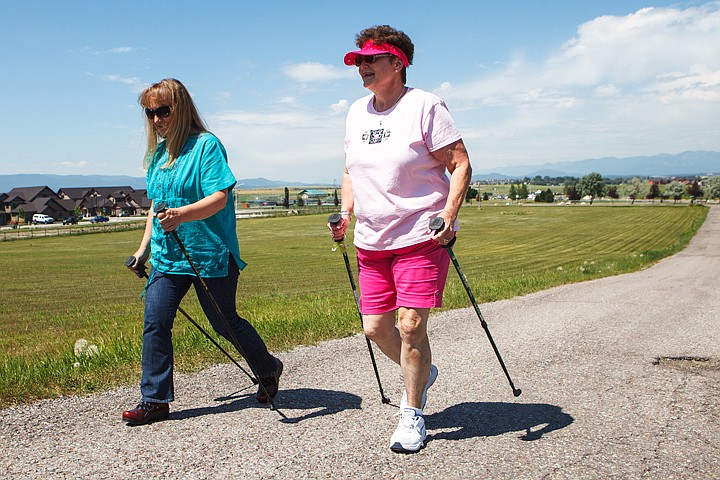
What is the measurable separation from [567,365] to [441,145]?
2.56m

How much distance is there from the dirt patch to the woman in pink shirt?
267 centimetres

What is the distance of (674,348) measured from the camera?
6277mm

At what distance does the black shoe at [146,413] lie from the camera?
159 inches

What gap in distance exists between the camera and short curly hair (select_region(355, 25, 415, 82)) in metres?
4.07

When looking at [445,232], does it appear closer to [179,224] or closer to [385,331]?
[385,331]

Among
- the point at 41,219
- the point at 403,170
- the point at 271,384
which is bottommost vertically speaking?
the point at 41,219

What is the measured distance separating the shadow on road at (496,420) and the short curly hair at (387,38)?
2136 mm

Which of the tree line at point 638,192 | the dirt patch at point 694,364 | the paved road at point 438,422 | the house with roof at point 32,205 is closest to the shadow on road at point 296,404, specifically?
the paved road at point 438,422

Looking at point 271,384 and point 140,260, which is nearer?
point 140,260

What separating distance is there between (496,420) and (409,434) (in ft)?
2.50

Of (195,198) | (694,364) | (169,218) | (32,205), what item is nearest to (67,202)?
(32,205)

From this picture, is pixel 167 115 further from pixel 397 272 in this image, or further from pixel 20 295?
pixel 20 295

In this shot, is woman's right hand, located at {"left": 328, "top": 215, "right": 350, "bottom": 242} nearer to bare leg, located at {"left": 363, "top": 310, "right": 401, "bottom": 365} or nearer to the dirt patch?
bare leg, located at {"left": 363, "top": 310, "right": 401, "bottom": 365}

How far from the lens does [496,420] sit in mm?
4203
